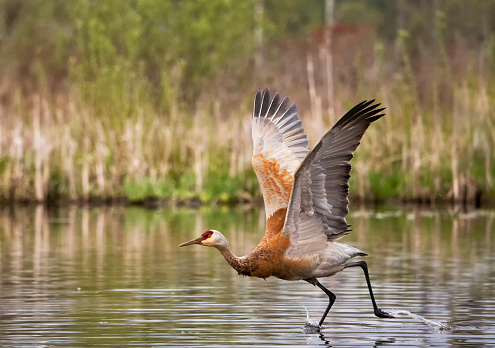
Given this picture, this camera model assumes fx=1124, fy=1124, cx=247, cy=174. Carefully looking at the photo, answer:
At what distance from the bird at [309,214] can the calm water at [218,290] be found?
19.7 inches

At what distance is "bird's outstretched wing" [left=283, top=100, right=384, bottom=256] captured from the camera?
30.9 feet

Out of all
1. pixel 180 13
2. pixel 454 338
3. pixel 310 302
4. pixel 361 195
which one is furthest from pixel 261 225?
pixel 180 13

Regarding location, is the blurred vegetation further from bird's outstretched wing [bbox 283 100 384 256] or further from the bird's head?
the bird's head

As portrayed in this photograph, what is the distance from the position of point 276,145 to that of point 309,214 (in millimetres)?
1748

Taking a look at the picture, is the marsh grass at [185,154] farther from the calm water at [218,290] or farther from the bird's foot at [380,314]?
the bird's foot at [380,314]

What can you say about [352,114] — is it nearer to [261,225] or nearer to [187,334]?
[187,334]

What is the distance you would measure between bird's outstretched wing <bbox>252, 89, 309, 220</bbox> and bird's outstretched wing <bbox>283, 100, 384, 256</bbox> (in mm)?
748

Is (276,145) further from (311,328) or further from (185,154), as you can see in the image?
(185,154)

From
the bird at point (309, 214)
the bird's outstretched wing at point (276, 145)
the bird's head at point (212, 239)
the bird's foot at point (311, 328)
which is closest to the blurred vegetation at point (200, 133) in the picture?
the bird's outstretched wing at point (276, 145)

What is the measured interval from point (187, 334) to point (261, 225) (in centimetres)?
1179

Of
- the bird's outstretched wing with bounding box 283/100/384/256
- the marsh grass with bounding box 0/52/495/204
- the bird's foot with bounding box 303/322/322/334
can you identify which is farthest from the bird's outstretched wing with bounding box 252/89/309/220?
the marsh grass with bounding box 0/52/495/204

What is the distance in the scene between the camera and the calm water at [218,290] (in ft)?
30.6

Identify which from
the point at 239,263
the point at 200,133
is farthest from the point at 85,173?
the point at 239,263

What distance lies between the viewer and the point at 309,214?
32.8 ft
